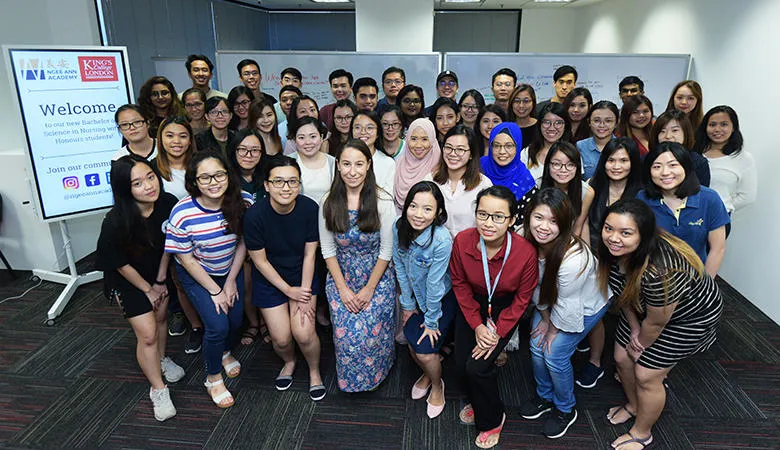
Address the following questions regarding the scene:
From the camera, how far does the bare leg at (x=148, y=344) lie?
234 centimetres

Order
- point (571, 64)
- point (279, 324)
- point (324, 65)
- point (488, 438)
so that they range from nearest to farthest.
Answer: point (488, 438), point (279, 324), point (571, 64), point (324, 65)

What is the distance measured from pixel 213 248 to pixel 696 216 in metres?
2.40

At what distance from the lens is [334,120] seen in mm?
3396

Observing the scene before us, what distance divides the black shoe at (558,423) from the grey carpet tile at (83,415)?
2.16 m

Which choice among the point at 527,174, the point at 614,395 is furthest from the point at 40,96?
the point at 614,395

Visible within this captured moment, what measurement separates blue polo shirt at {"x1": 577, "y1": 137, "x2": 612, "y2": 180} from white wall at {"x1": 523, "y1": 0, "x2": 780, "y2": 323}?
1.39m

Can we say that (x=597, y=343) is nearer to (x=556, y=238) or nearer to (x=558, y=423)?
(x=558, y=423)

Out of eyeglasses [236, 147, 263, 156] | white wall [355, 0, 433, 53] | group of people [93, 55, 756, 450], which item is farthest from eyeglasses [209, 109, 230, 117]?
white wall [355, 0, 433, 53]

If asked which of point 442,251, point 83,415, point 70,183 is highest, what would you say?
point 70,183

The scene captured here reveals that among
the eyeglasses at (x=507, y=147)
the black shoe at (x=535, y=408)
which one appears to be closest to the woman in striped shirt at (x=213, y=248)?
the eyeglasses at (x=507, y=147)

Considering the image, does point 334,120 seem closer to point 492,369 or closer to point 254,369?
point 254,369

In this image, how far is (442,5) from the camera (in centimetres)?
1002

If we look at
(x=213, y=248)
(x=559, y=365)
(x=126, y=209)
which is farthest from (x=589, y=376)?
(x=126, y=209)

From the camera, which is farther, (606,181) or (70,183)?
(70,183)
